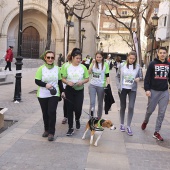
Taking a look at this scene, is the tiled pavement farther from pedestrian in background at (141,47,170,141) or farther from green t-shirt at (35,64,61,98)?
green t-shirt at (35,64,61,98)

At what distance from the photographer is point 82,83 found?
5812 millimetres

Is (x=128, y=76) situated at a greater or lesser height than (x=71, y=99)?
greater

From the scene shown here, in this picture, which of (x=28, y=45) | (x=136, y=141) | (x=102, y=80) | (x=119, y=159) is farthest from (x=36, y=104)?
(x=28, y=45)

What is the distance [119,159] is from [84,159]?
1.97ft

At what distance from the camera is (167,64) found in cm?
584

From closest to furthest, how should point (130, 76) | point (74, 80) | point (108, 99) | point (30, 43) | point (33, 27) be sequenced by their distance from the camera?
point (74, 80)
point (130, 76)
point (108, 99)
point (30, 43)
point (33, 27)

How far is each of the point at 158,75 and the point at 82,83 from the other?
1580 millimetres

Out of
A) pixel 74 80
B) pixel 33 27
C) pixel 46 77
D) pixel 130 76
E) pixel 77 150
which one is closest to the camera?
pixel 77 150

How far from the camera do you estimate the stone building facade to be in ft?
103

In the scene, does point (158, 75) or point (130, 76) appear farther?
point (130, 76)

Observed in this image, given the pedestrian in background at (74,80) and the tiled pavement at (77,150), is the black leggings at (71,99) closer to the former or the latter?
the pedestrian in background at (74,80)

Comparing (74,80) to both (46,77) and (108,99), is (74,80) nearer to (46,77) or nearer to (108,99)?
(46,77)

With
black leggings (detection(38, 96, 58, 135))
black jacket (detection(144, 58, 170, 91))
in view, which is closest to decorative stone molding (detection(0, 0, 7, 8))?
black leggings (detection(38, 96, 58, 135))

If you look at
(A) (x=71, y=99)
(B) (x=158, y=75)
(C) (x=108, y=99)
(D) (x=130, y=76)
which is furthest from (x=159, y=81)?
(A) (x=71, y=99)
